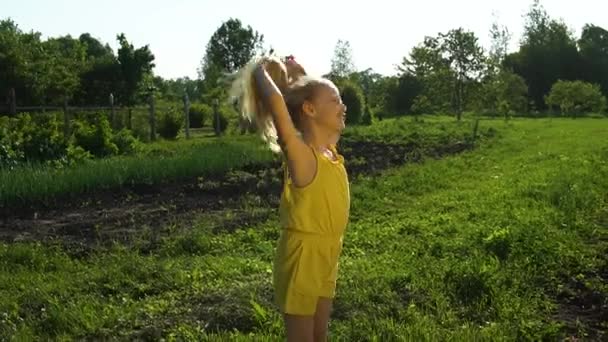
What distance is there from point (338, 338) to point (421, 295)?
1181 millimetres

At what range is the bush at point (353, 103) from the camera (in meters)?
35.0

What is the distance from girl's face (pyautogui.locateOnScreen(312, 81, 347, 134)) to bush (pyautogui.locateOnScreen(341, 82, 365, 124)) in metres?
31.6

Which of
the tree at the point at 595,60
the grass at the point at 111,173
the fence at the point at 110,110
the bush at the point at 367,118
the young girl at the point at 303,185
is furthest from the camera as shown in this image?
the tree at the point at 595,60

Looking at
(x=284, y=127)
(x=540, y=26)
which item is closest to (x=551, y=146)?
(x=284, y=127)

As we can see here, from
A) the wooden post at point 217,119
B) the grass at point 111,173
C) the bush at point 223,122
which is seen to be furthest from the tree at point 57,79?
the grass at point 111,173

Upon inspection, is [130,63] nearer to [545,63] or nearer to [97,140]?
[97,140]

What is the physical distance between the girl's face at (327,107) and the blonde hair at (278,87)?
3 centimetres

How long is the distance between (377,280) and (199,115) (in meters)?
28.5

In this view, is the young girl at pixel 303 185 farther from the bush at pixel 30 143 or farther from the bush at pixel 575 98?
the bush at pixel 575 98

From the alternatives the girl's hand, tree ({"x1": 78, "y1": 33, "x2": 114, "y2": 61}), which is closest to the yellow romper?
the girl's hand

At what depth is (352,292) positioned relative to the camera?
5.59 metres

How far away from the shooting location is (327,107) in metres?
3.26

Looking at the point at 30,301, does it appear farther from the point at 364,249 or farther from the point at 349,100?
the point at 349,100

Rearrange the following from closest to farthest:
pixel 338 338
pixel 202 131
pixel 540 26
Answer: pixel 338 338, pixel 202 131, pixel 540 26
